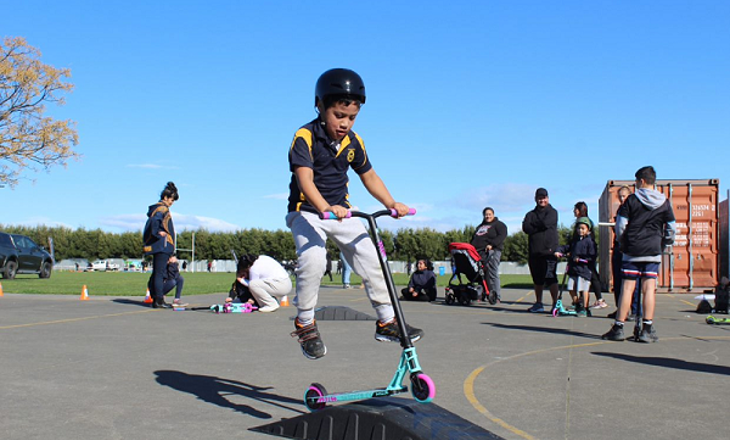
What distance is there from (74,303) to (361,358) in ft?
28.7

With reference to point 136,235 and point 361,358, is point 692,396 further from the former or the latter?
point 136,235

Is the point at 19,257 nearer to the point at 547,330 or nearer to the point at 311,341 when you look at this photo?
the point at 547,330

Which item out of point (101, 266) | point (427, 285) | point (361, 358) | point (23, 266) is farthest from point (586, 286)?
point (101, 266)

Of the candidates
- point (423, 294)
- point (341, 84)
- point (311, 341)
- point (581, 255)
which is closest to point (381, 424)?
point (311, 341)

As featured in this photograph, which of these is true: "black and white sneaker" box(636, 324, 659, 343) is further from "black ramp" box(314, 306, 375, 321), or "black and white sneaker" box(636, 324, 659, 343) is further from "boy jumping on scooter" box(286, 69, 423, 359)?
"boy jumping on scooter" box(286, 69, 423, 359)

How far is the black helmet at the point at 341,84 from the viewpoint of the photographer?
13.8ft

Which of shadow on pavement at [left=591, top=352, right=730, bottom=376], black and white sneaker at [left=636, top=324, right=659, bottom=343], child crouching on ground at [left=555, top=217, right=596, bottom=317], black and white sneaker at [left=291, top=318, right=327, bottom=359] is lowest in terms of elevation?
shadow on pavement at [left=591, top=352, right=730, bottom=376]

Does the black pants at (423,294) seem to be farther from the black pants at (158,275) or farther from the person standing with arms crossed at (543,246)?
the black pants at (158,275)

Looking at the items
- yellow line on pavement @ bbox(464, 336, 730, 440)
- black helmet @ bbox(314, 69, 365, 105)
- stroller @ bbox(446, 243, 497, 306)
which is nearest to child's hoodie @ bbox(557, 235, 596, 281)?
stroller @ bbox(446, 243, 497, 306)

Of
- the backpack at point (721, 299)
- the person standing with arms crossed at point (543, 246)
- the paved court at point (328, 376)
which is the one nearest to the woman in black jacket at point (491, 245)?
the person standing with arms crossed at point (543, 246)

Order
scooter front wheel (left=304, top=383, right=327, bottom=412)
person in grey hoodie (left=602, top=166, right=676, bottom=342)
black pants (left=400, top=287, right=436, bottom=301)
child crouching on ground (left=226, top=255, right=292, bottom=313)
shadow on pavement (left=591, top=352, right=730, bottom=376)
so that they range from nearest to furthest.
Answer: scooter front wheel (left=304, top=383, right=327, bottom=412) < shadow on pavement (left=591, top=352, right=730, bottom=376) < person in grey hoodie (left=602, top=166, right=676, bottom=342) < child crouching on ground (left=226, top=255, right=292, bottom=313) < black pants (left=400, top=287, right=436, bottom=301)

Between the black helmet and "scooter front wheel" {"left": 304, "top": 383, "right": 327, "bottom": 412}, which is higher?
the black helmet

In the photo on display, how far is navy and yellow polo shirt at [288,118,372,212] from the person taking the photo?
4.39 m

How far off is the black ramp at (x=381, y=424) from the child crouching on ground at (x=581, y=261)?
9.07 meters
